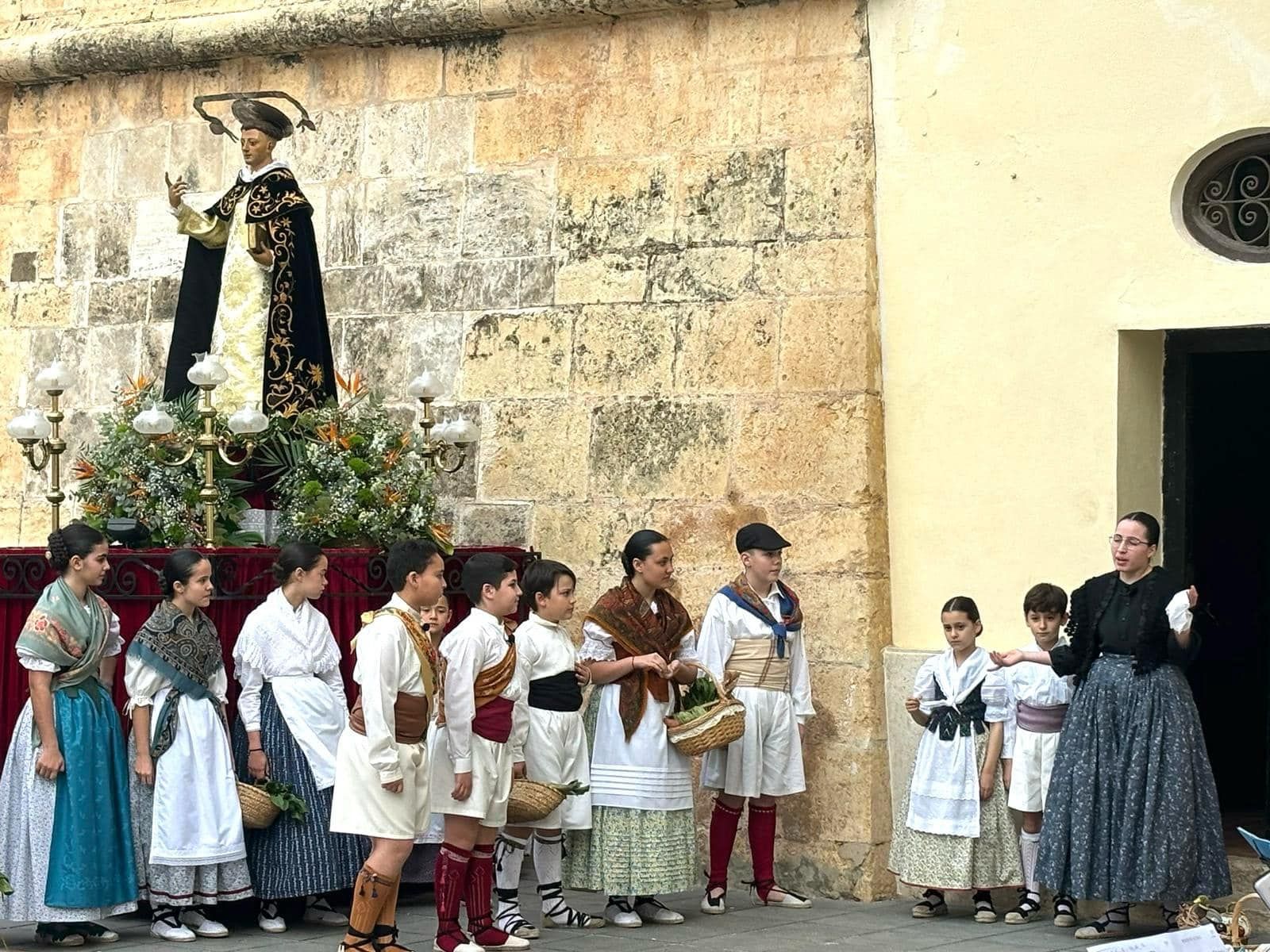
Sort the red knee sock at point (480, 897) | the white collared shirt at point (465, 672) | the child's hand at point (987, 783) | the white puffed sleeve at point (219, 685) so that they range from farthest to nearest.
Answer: the child's hand at point (987, 783)
the white puffed sleeve at point (219, 685)
the red knee sock at point (480, 897)
the white collared shirt at point (465, 672)

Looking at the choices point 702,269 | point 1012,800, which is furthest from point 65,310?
point 1012,800

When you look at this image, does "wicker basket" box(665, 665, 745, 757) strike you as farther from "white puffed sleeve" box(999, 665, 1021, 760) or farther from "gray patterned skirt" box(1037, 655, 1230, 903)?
"gray patterned skirt" box(1037, 655, 1230, 903)

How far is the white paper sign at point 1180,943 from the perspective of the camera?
6.28m

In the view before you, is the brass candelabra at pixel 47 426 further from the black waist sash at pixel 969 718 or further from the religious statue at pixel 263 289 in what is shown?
the black waist sash at pixel 969 718

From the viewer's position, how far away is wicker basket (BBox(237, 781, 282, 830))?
805cm

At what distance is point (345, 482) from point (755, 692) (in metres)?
1.94

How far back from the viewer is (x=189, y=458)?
29.2 feet

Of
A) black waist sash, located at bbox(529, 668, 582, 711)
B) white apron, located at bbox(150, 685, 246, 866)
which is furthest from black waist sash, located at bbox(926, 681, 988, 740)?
white apron, located at bbox(150, 685, 246, 866)

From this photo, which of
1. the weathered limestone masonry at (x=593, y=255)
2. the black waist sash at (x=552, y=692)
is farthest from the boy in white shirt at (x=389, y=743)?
the weathered limestone masonry at (x=593, y=255)

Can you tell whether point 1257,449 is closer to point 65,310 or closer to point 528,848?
point 528,848

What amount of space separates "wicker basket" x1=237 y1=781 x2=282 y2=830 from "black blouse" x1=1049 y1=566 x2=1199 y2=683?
3015mm

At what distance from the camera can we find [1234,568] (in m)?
10.5

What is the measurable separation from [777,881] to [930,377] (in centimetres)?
226

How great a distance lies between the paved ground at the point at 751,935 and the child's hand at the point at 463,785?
2.37ft
